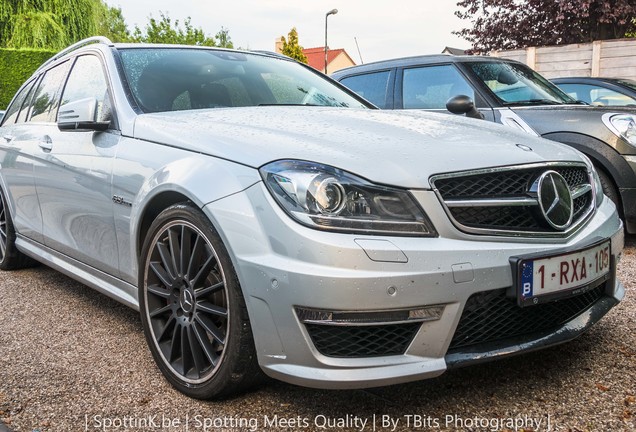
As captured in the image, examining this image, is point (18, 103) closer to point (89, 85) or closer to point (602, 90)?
point (89, 85)

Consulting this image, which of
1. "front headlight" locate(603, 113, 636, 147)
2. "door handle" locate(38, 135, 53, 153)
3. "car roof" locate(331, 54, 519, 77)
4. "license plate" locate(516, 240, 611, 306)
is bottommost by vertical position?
"license plate" locate(516, 240, 611, 306)

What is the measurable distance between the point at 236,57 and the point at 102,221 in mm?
1315

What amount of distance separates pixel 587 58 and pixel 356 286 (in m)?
12.0

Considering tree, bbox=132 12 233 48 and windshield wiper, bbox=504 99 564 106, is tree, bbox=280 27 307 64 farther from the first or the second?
windshield wiper, bbox=504 99 564 106

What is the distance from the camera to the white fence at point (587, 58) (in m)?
11.8

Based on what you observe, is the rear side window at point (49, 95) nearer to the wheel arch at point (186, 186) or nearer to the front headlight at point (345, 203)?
the wheel arch at point (186, 186)

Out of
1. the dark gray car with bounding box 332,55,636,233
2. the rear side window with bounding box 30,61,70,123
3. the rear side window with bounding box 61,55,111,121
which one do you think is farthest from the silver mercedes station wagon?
the dark gray car with bounding box 332,55,636,233

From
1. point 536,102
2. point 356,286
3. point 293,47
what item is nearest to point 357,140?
point 356,286

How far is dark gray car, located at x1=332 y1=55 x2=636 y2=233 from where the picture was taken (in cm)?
482

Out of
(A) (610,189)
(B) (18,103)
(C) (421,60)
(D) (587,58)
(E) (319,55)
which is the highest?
(C) (421,60)

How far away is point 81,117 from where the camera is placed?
305 centimetres

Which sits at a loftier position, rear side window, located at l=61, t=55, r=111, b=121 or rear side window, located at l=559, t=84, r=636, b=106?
rear side window, located at l=61, t=55, r=111, b=121

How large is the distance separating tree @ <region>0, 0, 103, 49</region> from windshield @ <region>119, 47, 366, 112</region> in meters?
23.9

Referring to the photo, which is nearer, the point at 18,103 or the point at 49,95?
the point at 49,95
